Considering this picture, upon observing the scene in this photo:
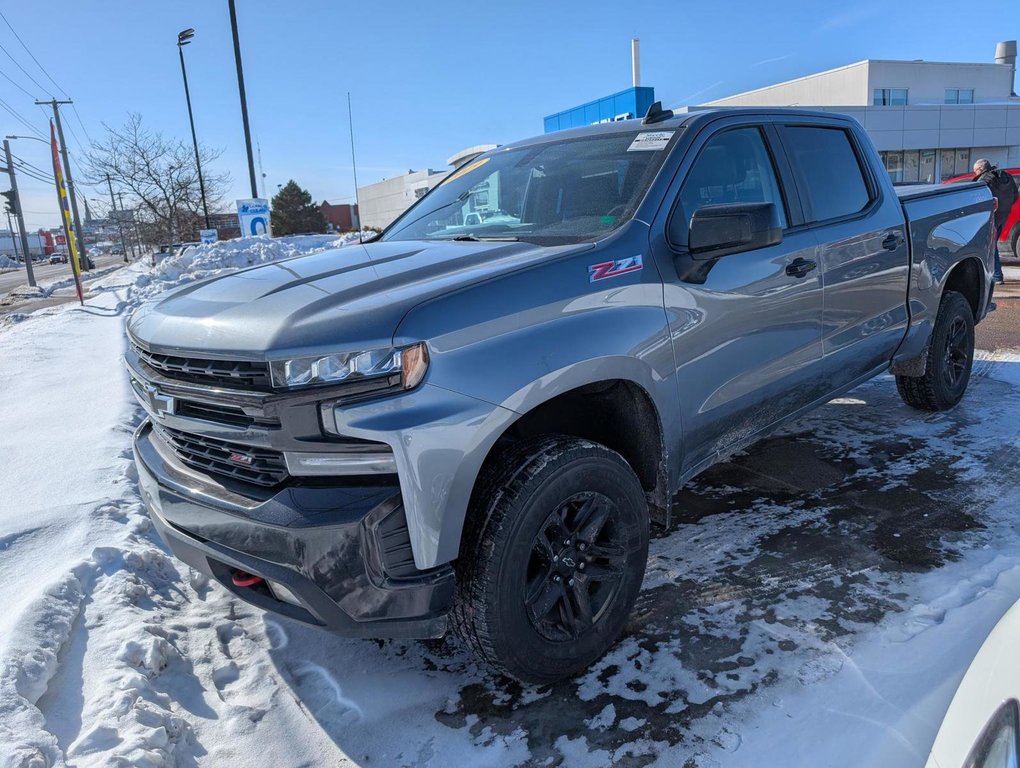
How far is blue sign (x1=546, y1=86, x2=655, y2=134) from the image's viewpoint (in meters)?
15.3

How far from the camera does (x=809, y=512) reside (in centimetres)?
382

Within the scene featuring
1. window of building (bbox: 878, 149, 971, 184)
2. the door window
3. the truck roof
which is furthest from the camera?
window of building (bbox: 878, 149, 971, 184)

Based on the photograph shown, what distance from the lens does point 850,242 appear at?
149 inches

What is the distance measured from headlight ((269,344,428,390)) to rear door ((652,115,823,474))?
3.66 ft

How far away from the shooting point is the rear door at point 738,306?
285cm

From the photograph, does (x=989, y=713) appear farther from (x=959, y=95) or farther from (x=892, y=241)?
(x=959, y=95)

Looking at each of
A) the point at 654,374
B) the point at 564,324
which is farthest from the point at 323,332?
the point at 654,374

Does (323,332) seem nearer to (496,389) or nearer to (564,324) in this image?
(496,389)

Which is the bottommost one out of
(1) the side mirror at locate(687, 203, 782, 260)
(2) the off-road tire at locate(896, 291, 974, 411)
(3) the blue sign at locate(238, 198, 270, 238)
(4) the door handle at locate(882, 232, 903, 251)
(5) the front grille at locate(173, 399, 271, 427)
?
(2) the off-road tire at locate(896, 291, 974, 411)

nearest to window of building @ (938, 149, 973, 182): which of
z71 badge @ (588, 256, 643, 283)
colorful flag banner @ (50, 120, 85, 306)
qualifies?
colorful flag banner @ (50, 120, 85, 306)

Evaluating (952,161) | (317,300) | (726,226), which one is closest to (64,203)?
(317,300)

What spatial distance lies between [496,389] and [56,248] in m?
109

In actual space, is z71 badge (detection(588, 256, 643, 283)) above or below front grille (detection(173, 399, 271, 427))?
above

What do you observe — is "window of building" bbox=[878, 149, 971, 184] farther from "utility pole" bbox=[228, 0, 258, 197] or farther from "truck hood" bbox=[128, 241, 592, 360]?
"truck hood" bbox=[128, 241, 592, 360]
